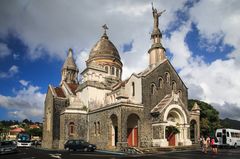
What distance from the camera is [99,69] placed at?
47406mm

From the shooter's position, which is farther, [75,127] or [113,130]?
[75,127]

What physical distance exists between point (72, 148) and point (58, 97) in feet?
46.1

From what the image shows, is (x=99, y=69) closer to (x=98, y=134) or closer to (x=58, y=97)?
(x=58, y=97)

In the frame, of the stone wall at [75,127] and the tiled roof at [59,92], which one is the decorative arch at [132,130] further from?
the tiled roof at [59,92]

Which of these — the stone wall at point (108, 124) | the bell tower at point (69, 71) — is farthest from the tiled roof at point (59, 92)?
the stone wall at point (108, 124)

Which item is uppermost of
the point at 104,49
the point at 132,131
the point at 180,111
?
the point at 104,49

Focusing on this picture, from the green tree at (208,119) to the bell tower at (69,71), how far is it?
2494cm

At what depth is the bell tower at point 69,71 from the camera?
58.0 m

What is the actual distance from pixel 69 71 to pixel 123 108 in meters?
27.8

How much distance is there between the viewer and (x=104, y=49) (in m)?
52.0

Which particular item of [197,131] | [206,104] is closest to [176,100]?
[197,131]

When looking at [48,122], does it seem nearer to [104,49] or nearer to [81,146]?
[104,49]

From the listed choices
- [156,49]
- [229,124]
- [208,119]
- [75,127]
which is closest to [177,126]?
[156,49]

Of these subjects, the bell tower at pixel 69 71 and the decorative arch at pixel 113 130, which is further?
the bell tower at pixel 69 71
